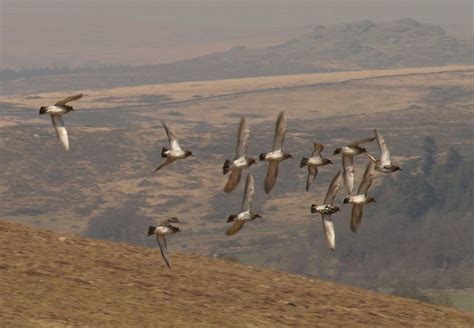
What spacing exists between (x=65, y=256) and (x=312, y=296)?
7.72 metres

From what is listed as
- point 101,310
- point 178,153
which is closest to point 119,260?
point 101,310

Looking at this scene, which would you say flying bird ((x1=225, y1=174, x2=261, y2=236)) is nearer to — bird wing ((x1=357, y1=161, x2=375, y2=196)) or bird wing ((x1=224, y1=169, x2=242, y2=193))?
bird wing ((x1=224, y1=169, x2=242, y2=193))

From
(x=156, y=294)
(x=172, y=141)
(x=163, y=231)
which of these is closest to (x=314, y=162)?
(x=172, y=141)

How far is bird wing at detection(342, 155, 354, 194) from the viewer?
→ 3047 cm

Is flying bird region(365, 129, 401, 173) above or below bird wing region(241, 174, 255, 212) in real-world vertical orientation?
above

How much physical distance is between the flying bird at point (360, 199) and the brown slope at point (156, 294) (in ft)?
16.3

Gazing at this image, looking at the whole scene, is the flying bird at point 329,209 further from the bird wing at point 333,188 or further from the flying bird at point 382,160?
the flying bird at point 382,160

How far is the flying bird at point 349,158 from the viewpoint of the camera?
30656mm

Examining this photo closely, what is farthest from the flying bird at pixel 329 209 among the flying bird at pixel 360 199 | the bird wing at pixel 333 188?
the flying bird at pixel 360 199

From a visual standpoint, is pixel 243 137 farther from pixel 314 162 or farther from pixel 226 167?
pixel 314 162

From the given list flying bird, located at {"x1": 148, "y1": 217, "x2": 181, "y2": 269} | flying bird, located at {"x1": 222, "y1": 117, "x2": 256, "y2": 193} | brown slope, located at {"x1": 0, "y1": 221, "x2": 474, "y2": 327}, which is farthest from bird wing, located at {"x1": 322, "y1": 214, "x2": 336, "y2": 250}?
brown slope, located at {"x1": 0, "y1": 221, "x2": 474, "y2": 327}

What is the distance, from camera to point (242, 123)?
29984 millimetres

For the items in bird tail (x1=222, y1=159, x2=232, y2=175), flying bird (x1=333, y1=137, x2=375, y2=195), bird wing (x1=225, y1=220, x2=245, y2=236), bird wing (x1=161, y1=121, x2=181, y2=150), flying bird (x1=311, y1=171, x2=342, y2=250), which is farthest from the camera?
bird wing (x1=161, y1=121, x2=181, y2=150)

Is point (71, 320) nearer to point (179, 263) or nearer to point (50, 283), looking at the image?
point (50, 283)
